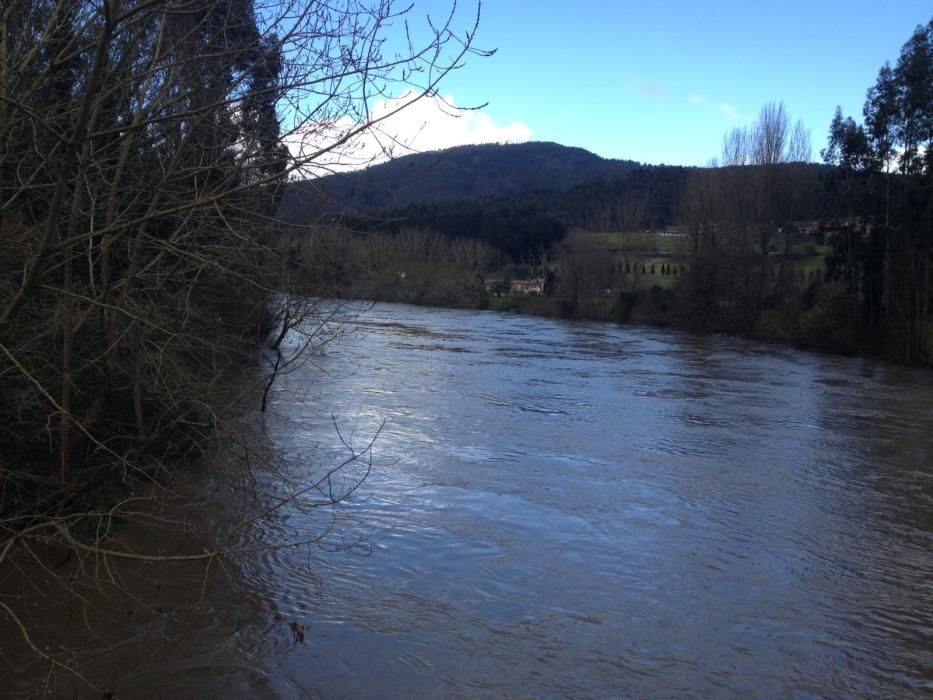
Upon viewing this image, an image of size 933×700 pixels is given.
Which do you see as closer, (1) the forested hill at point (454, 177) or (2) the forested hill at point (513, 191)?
(1) the forested hill at point (454, 177)

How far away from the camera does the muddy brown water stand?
5.48 metres

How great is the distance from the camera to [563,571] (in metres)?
7.34

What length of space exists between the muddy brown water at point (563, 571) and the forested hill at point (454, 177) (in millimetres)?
2983

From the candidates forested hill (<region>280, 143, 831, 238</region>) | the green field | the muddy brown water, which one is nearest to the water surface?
the muddy brown water

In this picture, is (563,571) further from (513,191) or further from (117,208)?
(513,191)

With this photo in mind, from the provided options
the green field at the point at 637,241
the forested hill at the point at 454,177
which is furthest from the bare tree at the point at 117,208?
the green field at the point at 637,241

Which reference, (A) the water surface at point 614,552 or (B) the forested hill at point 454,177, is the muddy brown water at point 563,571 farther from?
(B) the forested hill at point 454,177

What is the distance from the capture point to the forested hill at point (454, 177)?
16.1 feet

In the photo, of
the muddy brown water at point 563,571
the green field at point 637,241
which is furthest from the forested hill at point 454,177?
the green field at point 637,241

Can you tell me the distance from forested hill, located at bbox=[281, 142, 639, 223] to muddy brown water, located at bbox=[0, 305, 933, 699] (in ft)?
9.79

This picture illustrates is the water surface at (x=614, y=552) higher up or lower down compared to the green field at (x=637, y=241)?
lower down

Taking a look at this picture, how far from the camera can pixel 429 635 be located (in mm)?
5965

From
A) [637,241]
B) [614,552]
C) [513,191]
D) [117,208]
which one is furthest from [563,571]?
[513,191]

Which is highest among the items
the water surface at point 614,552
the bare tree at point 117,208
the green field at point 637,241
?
the green field at point 637,241
